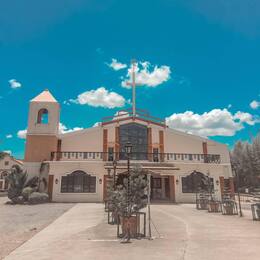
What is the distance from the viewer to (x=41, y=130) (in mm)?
29234

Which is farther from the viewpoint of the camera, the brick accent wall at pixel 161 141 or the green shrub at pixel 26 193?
the brick accent wall at pixel 161 141

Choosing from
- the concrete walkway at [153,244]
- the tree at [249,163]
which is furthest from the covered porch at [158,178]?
the tree at [249,163]

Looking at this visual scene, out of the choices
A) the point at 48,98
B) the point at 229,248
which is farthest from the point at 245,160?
the point at 229,248

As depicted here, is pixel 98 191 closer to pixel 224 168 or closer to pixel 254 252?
pixel 224 168

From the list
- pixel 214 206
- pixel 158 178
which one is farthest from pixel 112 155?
pixel 214 206

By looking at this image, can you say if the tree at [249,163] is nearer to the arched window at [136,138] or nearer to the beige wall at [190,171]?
the beige wall at [190,171]

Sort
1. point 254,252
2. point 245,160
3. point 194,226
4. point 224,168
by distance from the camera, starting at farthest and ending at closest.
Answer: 1. point 245,160
2. point 224,168
3. point 194,226
4. point 254,252

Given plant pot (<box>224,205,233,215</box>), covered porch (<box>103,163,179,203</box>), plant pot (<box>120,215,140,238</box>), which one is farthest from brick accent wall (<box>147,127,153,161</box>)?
plant pot (<box>120,215,140,238</box>)

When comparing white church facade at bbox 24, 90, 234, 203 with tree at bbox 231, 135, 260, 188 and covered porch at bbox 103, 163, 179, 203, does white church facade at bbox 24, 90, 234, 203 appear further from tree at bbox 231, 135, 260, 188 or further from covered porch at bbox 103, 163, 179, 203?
tree at bbox 231, 135, 260, 188

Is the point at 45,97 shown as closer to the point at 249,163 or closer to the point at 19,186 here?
the point at 19,186

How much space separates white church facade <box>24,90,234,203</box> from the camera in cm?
2642

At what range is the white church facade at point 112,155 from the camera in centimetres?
2642

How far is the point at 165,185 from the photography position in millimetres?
30391

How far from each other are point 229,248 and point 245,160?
156ft
